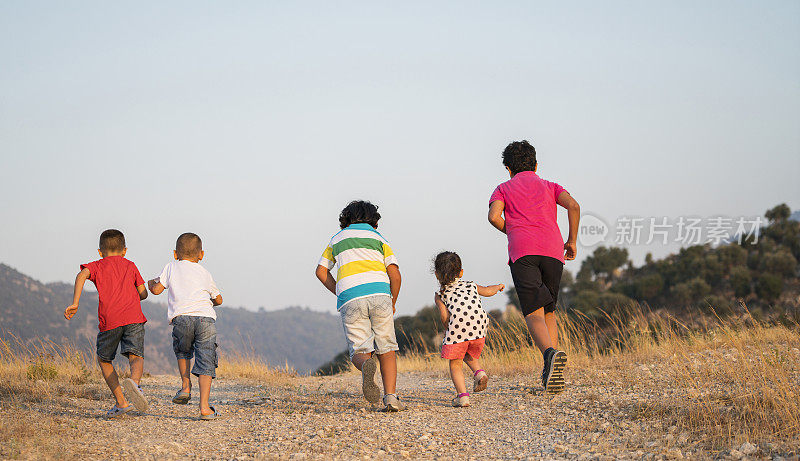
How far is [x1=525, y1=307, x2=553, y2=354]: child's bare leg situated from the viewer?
5.92 meters

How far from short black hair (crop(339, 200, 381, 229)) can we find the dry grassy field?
5.52ft

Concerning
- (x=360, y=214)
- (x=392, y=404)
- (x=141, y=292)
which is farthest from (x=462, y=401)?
(x=141, y=292)

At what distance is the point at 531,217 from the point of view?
6109mm

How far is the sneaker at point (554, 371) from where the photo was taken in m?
5.66

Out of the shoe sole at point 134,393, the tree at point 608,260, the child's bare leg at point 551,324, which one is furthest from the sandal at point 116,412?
the tree at point 608,260

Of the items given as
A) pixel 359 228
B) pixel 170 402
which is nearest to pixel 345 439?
pixel 359 228

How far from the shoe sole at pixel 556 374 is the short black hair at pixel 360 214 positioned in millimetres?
1988

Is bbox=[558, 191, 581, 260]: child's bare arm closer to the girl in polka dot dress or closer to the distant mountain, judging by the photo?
the girl in polka dot dress

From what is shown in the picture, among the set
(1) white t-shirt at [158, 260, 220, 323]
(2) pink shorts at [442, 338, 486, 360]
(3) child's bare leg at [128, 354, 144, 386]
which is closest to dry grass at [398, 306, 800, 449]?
(2) pink shorts at [442, 338, 486, 360]

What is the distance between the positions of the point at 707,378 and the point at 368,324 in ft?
10.3

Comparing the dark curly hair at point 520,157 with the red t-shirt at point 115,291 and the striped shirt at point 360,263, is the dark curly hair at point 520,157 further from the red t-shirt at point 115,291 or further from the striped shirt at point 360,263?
the red t-shirt at point 115,291

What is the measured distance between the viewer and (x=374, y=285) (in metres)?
5.64

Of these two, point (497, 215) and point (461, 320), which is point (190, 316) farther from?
point (497, 215)

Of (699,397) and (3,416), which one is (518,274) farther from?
(3,416)
